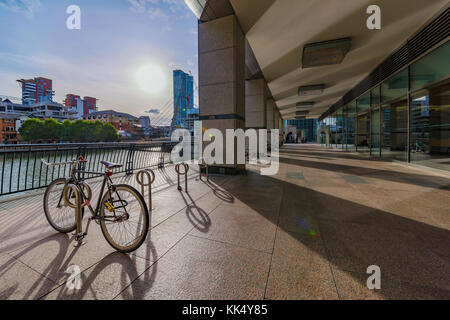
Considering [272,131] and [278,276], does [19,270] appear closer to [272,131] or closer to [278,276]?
[278,276]

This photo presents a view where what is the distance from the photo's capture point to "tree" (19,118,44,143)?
4997 cm

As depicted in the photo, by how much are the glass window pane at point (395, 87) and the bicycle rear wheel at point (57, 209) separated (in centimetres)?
1242

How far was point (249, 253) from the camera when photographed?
2.20 meters

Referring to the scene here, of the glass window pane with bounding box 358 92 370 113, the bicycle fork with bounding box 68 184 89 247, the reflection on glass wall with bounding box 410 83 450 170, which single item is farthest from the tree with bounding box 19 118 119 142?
the reflection on glass wall with bounding box 410 83 450 170

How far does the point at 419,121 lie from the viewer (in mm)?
7992

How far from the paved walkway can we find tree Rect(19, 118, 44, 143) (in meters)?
66.6

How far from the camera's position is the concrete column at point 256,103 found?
12844mm

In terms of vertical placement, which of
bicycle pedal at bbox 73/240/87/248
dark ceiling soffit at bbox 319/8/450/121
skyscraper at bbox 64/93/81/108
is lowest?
bicycle pedal at bbox 73/240/87/248

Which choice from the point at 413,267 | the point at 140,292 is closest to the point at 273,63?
the point at 413,267

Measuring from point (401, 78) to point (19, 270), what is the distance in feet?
44.3

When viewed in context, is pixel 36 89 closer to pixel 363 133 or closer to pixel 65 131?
pixel 65 131

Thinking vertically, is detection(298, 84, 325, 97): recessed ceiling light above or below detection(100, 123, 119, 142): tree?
below

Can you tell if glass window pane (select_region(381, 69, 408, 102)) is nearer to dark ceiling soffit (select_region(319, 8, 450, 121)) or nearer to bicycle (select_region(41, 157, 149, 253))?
dark ceiling soffit (select_region(319, 8, 450, 121))

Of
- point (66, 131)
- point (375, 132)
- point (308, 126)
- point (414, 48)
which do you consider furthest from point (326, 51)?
point (66, 131)
